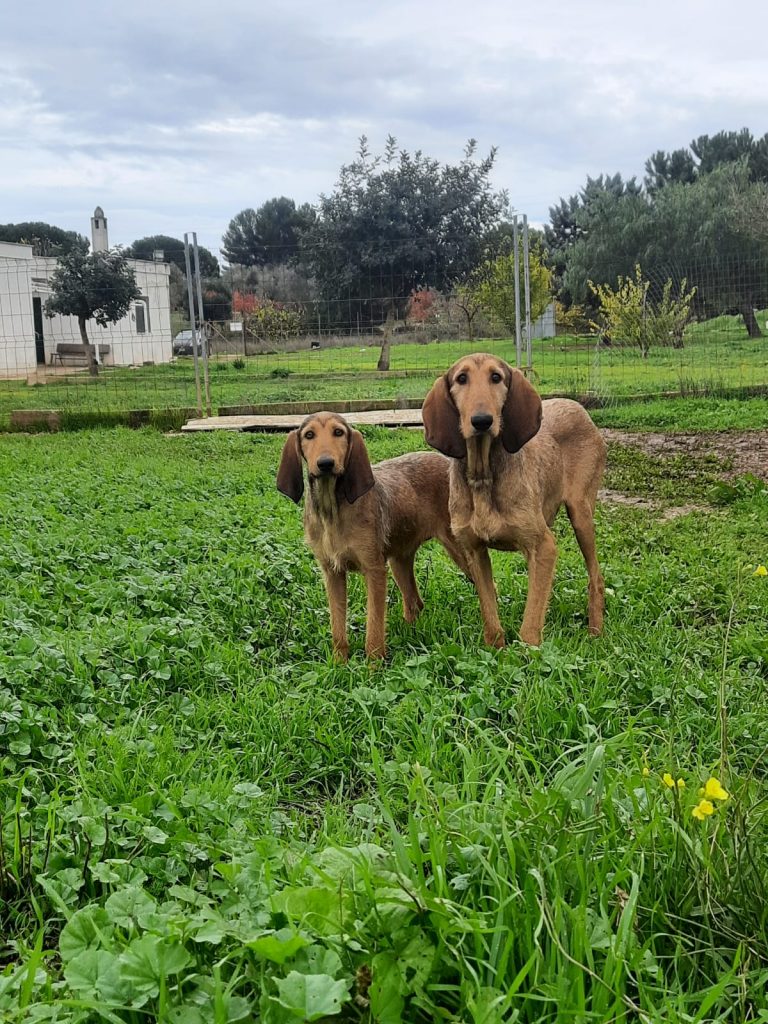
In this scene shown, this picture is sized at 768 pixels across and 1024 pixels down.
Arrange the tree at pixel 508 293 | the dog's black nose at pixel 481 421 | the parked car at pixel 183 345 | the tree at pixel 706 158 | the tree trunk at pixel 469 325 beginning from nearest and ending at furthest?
the dog's black nose at pixel 481 421 < the tree trunk at pixel 469 325 < the tree at pixel 508 293 < the parked car at pixel 183 345 < the tree at pixel 706 158

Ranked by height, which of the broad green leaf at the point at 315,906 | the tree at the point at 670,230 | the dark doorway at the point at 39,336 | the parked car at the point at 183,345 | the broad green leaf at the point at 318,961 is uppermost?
the tree at the point at 670,230

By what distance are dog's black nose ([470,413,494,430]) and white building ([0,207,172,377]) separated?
1595cm

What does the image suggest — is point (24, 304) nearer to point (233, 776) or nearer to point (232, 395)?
point (232, 395)


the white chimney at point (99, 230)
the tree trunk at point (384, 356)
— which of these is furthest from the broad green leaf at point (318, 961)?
the white chimney at point (99, 230)

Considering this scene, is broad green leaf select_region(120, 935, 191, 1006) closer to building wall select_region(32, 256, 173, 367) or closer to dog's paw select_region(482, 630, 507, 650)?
dog's paw select_region(482, 630, 507, 650)

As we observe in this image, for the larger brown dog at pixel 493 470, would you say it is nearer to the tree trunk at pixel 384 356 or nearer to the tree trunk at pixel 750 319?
the tree trunk at pixel 384 356

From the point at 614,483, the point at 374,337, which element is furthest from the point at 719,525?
the point at 374,337

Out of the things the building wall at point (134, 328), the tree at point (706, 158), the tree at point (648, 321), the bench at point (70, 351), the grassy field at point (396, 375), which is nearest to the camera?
the grassy field at point (396, 375)

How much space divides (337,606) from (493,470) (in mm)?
1091

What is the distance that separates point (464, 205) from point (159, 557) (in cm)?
2445

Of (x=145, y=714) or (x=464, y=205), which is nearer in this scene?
(x=145, y=714)

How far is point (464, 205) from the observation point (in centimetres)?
2852

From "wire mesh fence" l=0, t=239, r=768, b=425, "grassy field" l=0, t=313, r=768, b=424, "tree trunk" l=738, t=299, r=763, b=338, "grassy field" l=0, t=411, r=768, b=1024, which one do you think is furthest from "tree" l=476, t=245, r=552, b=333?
"grassy field" l=0, t=411, r=768, b=1024

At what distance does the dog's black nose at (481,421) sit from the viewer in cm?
432
